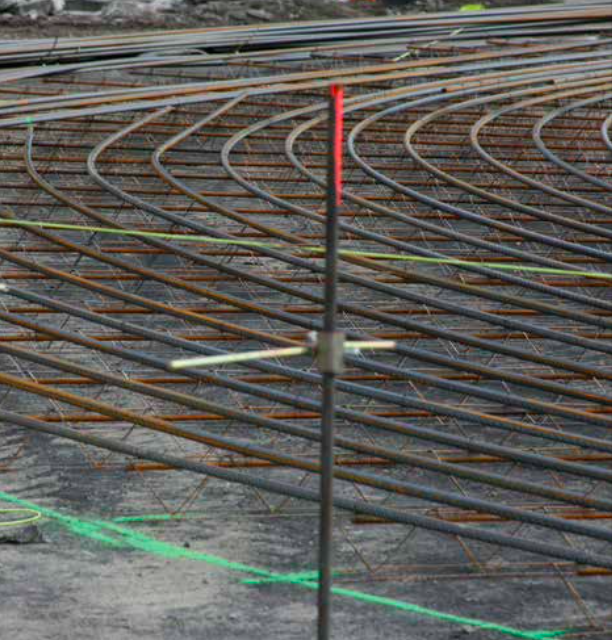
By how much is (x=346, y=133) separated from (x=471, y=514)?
13555 millimetres

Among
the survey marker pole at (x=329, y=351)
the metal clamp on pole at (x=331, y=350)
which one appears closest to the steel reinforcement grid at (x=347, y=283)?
the survey marker pole at (x=329, y=351)

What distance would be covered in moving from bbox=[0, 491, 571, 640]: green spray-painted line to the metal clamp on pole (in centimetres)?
583

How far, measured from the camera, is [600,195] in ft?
86.4

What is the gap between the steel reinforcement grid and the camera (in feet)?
A: 49.4

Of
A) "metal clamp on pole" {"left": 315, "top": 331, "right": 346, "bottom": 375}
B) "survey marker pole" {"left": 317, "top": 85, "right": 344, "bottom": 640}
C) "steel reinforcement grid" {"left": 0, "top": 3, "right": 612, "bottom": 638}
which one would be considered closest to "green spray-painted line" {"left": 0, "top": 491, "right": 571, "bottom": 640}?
"steel reinforcement grid" {"left": 0, "top": 3, "right": 612, "bottom": 638}

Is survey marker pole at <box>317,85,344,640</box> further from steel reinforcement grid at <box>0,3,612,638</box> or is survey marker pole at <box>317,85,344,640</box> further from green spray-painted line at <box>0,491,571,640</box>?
steel reinforcement grid at <box>0,3,612,638</box>

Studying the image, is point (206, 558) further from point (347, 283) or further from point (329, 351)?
point (347, 283)

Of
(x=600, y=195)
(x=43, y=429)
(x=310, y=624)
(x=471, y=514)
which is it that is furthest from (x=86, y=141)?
(x=310, y=624)

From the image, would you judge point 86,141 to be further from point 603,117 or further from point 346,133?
point 603,117

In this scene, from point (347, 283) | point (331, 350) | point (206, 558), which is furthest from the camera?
point (347, 283)

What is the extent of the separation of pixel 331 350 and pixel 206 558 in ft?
22.6

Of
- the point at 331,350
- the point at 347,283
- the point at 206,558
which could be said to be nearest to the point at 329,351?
the point at 331,350

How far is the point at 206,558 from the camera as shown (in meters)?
14.3

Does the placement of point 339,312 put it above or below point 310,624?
above
